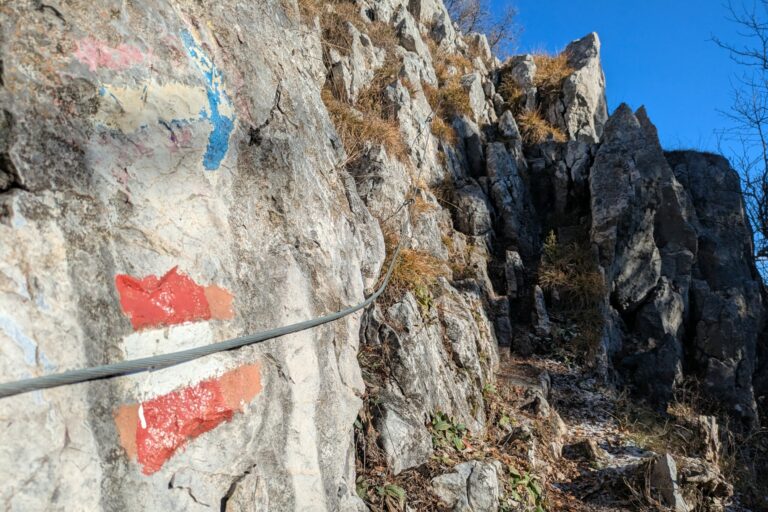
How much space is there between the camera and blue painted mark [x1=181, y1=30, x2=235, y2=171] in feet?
7.47

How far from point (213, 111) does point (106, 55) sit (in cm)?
51

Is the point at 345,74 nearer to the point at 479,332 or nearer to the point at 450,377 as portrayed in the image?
the point at 479,332

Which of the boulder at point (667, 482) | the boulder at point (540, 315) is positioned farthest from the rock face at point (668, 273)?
the boulder at point (667, 482)

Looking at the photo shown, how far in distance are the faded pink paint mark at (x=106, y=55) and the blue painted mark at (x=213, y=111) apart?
0.31 meters

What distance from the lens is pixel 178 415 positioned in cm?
183

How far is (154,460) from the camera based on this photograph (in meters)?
1.72

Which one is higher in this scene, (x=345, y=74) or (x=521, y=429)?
(x=345, y=74)

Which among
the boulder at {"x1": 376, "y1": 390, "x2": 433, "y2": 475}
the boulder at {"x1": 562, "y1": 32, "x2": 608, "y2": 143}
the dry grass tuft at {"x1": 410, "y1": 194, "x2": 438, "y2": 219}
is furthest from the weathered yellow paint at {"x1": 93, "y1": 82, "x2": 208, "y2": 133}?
the boulder at {"x1": 562, "y1": 32, "x2": 608, "y2": 143}

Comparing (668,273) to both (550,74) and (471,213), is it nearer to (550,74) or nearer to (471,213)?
(471,213)

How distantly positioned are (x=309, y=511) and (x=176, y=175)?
5.54 ft

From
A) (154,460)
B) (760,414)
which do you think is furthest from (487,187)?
(154,460)

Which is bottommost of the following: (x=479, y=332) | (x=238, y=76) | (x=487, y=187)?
(x=479, y=332)

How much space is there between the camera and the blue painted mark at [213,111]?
2.28 metres

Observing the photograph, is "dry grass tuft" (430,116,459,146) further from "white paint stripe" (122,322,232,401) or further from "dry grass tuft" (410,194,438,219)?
"white paint stripe" (122,322,232,401)
